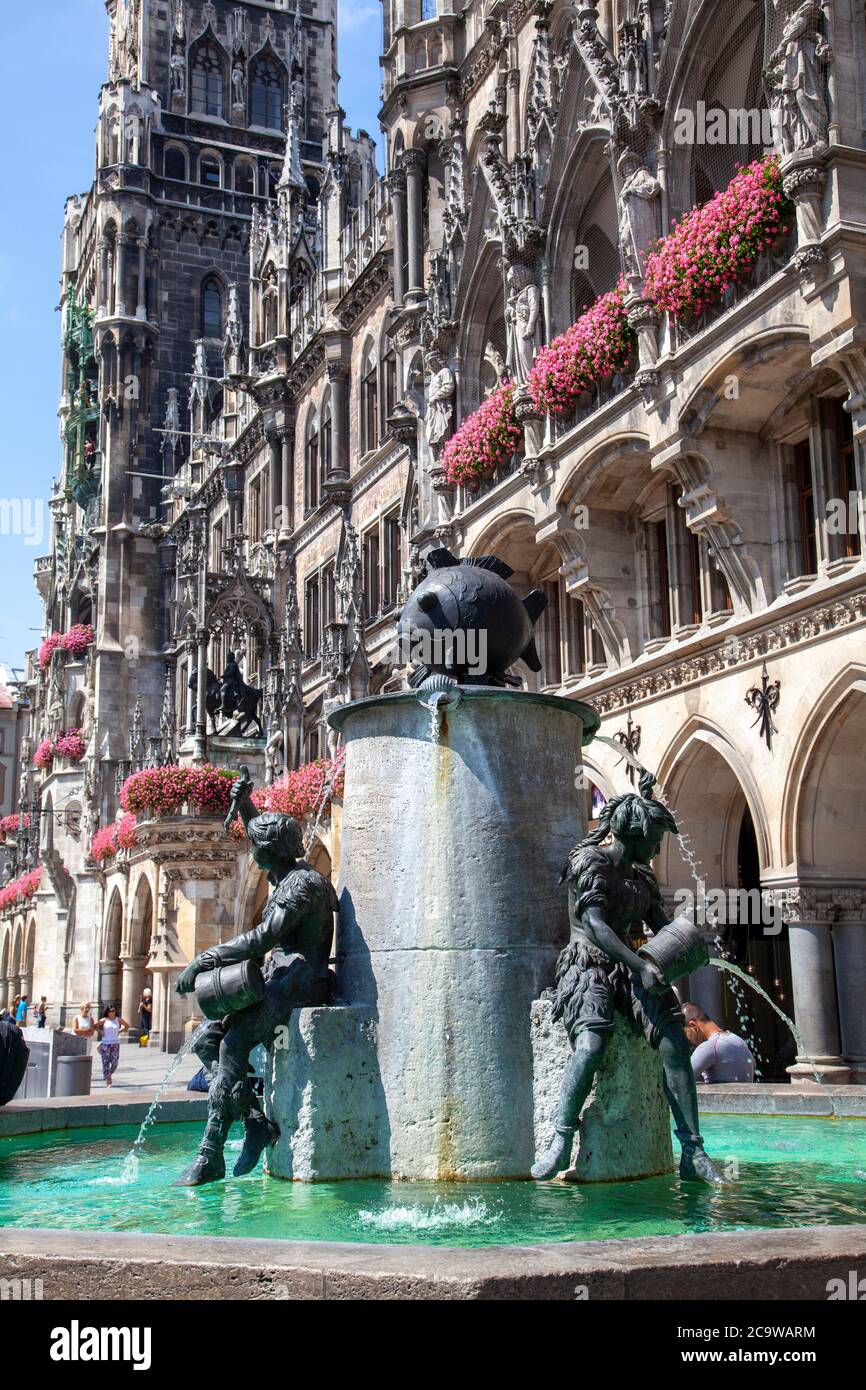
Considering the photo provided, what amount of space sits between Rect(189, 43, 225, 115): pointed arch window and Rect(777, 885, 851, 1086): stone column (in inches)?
2017

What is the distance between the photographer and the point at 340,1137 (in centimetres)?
747

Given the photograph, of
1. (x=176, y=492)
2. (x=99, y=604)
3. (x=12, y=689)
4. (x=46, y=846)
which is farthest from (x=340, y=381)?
(x=12, y=689)

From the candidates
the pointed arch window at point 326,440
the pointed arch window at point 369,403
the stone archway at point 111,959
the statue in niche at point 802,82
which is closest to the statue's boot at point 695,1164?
the statue in niche at point 802,82

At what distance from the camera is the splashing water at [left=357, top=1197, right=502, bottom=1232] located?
6.18 meters

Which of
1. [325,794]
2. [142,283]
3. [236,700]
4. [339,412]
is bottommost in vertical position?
[325,794]

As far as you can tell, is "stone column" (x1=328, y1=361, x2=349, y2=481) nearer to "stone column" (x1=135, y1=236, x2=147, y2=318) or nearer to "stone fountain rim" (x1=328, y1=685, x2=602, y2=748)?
"stone column" (x1=135, y1=236, x2=147, y2=318)

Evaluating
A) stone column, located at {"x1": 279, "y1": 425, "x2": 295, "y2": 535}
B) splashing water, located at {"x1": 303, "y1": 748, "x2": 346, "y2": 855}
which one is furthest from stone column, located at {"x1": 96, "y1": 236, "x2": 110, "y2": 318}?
splashing water, located at {"x1": 303, "y1": 748, "x2": 346, "y2": 855}

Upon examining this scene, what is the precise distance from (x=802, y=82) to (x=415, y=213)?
41.8ft

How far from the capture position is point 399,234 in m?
27.3

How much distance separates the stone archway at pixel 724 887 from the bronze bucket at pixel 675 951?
11.4 metres

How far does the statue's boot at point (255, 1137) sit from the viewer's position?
7.59 metres

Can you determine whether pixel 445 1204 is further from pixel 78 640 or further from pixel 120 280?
pixel 78 640

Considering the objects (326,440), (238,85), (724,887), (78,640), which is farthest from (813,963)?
(238,85)
